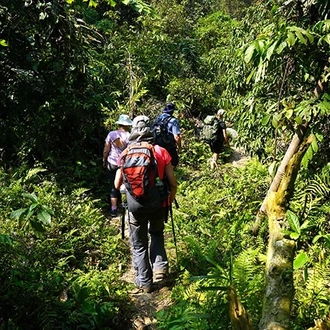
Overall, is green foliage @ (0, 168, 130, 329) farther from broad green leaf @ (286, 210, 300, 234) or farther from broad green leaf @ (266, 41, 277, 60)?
broad green leaf @ (266, 41, 277, 60)

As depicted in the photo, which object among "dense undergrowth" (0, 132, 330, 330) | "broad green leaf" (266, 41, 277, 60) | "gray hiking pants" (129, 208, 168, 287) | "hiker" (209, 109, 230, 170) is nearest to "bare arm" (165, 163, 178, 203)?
"gray hiking pants" (129, 208, 168, 287)

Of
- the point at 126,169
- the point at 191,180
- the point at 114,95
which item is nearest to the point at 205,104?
the point at 114,95

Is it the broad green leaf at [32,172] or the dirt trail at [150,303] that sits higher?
the broad green leaf at [32,172]

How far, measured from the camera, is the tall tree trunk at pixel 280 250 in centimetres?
311

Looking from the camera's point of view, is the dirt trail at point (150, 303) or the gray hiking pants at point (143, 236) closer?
the dirt trail at point (150, 303)

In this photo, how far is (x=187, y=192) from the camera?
746 cm

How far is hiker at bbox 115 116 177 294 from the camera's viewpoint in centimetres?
427

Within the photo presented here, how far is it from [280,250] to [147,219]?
1.51 meters

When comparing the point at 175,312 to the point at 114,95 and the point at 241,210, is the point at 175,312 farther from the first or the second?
the point at 114,95

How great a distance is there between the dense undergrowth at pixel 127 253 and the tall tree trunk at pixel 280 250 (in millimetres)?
244

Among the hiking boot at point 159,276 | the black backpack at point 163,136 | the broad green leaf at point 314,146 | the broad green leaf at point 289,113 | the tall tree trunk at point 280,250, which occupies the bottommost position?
the hiking boot at point 159,276

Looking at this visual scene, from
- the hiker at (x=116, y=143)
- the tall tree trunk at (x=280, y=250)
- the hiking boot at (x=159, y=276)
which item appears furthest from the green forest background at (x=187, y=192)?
the hiker at (x=116, y=143)

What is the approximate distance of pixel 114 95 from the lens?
10.9m

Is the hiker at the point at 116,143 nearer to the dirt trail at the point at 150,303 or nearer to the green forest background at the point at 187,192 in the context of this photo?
the green forest background at the point at 187,192
